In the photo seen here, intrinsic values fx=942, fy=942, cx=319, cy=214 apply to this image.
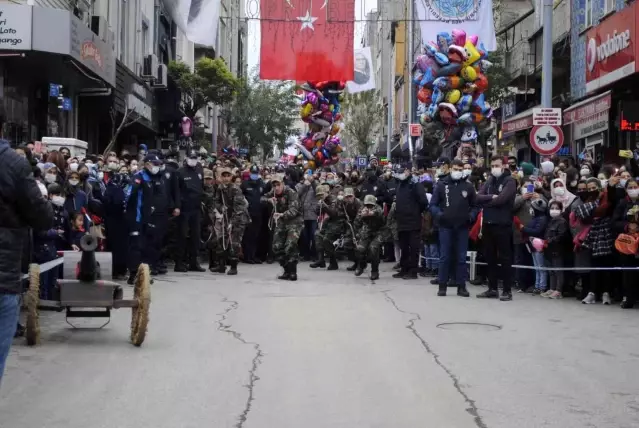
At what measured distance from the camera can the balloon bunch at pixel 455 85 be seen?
2164 centimetres

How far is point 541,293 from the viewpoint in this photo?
1448cm

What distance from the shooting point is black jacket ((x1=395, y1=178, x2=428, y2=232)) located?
55.7 ft

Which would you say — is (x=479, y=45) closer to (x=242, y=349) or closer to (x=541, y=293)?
(x=541, y=293)

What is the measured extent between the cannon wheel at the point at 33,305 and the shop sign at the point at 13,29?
11399 millimetres

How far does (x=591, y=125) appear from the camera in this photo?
23906 mm

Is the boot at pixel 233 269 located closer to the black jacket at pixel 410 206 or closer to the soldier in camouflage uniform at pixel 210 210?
the soldier in camouflage uniform at pixel 210 210

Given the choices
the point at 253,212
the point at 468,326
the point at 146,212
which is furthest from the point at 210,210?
the point at 468,326

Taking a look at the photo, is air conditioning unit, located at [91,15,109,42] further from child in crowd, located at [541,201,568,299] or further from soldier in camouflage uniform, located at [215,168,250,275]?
child in crowd, located at [541,201,568,299]

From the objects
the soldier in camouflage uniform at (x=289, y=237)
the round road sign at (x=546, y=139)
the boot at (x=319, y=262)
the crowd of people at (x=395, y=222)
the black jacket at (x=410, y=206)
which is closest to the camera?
the crowd of people at (x=395, y=222)

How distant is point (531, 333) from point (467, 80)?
40.6 ft

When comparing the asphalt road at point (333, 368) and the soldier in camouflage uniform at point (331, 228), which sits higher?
the soldier in camouflage uniform at point (331, 228)

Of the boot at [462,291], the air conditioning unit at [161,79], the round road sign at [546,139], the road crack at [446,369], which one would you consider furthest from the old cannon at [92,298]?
the air conditioning unit at [161,79]

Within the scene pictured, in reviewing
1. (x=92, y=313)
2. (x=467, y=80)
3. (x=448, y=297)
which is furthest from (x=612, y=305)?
(x=467, y=80)

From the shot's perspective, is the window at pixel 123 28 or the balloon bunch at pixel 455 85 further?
the window at pixel 123 28
